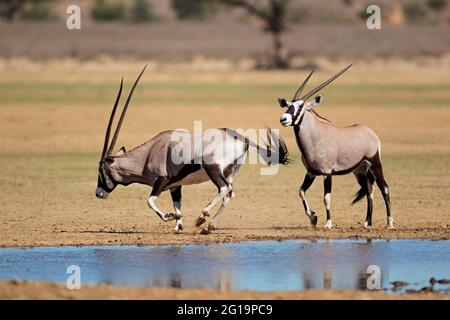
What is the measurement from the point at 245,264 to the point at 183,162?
230 centimetres

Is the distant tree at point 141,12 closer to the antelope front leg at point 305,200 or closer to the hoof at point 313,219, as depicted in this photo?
the antelope front leg at point 305,200

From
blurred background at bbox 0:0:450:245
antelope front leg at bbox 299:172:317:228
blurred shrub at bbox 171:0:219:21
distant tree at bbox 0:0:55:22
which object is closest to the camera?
antelope front leg at bbox 299:172:317:228

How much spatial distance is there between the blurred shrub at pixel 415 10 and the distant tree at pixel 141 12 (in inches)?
732

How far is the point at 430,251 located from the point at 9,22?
2122 inches

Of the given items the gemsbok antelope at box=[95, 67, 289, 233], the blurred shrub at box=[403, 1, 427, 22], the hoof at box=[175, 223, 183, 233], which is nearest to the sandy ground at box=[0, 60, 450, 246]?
the hoof at box=[175, 223, 183, 233]

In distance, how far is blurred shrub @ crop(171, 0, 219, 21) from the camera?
7956 cm

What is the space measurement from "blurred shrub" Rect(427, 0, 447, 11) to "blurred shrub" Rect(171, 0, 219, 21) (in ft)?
54.5

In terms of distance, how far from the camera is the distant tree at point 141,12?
82.2m

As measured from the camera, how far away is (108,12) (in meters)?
80.6

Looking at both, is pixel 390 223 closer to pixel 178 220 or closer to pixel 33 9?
pixel 178 220

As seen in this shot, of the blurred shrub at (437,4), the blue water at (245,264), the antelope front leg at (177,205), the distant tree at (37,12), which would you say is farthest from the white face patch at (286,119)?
the blurred shrub at (437,4)

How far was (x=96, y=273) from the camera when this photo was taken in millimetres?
10766

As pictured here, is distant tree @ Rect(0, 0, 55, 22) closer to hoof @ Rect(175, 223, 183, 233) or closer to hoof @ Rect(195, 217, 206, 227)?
hoof @ Rect(175, 223, 183, 233)
